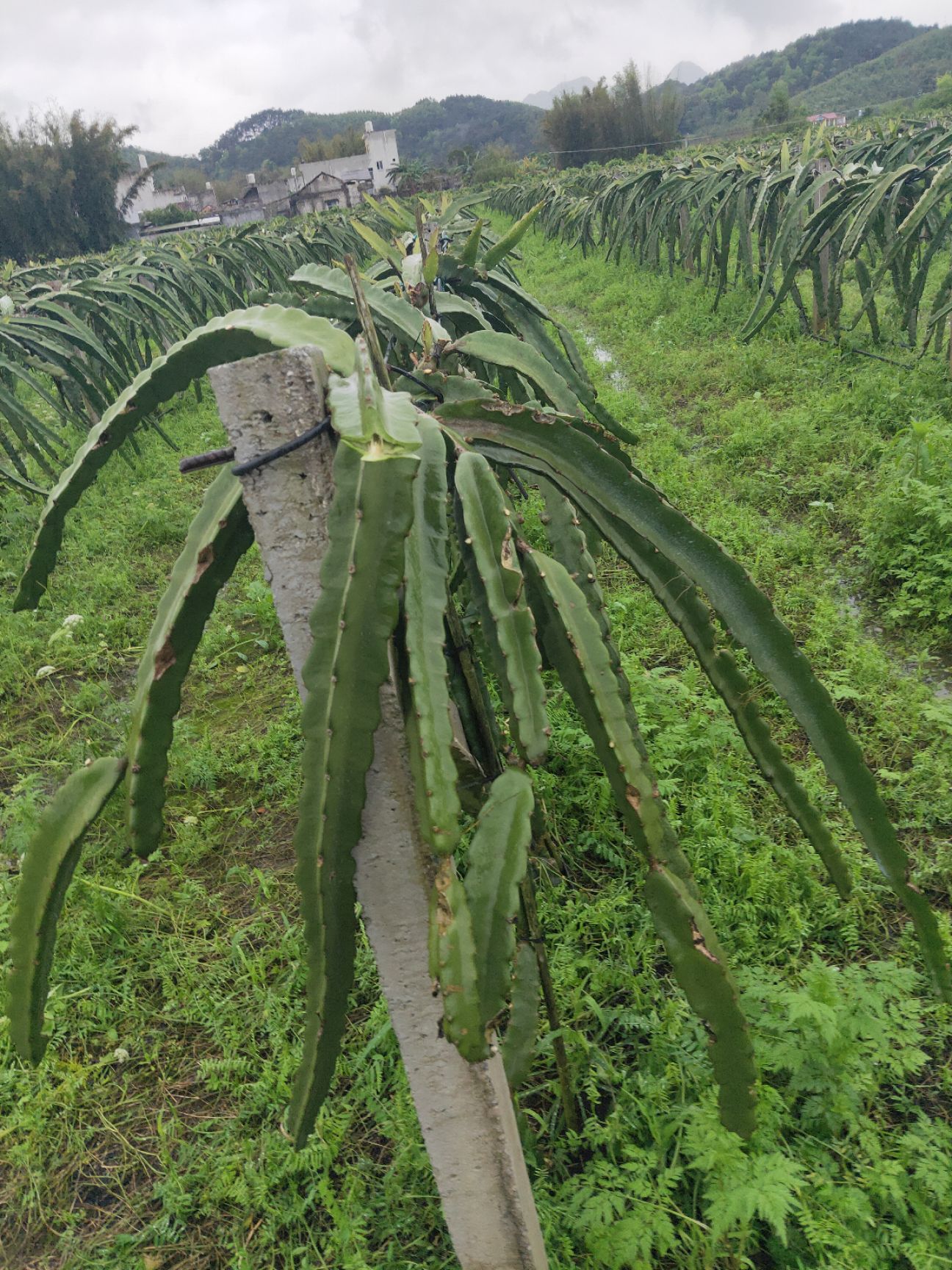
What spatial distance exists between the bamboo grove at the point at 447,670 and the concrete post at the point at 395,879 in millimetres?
47

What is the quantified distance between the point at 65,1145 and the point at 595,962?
1.04 meters

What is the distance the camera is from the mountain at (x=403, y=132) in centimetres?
7569

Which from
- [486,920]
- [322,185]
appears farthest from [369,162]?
[486,920]

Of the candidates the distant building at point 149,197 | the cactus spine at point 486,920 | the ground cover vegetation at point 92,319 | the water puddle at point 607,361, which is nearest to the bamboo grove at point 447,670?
the cactus spine at point 486,920

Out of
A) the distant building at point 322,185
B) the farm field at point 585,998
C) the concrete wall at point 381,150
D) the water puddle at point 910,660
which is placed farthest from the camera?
the concrete wall at point 381,150

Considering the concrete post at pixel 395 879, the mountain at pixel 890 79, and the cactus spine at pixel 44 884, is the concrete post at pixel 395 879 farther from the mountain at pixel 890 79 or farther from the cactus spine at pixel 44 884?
the mountain at pixel 890 79

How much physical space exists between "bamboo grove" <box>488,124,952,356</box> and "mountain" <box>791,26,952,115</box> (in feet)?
132

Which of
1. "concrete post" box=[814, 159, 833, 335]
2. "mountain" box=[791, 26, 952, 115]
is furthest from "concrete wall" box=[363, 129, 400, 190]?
"concrete post" box=[814, 159, 833, 335]

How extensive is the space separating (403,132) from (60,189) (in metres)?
60.9

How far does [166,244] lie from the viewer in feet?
29.9

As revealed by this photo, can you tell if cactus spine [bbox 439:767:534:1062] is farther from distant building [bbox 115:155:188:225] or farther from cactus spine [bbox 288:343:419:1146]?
distant building [bbox 115:155:188:225]

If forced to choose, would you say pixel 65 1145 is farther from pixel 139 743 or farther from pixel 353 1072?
pixel 139 743

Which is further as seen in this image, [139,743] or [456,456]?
[456,456]

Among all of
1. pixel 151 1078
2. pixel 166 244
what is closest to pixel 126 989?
pixel 151 1078
